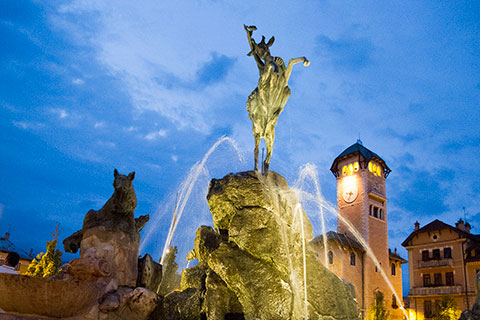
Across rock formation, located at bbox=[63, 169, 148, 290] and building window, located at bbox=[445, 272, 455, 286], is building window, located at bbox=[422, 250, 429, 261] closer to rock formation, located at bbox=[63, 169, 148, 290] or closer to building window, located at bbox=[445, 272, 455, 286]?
building window, located at bbox=[445, 272, 455, 286]

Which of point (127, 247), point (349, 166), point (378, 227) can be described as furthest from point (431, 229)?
point (127, 247)

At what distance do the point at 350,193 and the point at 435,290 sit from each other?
1496 cm

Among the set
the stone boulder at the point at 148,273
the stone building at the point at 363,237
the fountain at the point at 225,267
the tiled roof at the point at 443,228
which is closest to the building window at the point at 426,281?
the stone building at the point at 363,237

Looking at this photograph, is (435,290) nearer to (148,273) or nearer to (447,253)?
(447,253)

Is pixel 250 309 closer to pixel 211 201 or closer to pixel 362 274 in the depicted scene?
pixel 211 201

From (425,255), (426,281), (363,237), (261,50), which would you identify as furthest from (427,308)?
(261,50)

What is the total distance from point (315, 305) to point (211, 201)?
4.02m

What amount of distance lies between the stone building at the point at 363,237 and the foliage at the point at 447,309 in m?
7.18

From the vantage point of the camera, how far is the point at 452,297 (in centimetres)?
3872

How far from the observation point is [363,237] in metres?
47.8

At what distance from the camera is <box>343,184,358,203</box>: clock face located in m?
51.2

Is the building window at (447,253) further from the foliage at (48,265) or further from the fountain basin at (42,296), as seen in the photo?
the fountain basin at (42,296)

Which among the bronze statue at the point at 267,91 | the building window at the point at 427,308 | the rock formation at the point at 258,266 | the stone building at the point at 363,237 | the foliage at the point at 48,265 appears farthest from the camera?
the stone building at the point at 363,237

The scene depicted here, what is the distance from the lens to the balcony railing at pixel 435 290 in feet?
132
